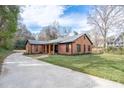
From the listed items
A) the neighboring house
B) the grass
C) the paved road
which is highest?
the neighboring house

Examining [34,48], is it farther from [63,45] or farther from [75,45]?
[75,45]

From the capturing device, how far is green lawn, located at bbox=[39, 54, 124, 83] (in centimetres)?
378

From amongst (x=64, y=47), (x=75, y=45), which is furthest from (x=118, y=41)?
(x=64, y=47)

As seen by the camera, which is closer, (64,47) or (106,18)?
(106,18)

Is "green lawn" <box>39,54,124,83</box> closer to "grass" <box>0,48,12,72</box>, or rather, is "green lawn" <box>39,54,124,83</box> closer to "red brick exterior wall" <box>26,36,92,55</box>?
"red brick exterior wall" <box>26,36,92,55</box>

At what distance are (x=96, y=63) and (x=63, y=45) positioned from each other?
1.84 feet

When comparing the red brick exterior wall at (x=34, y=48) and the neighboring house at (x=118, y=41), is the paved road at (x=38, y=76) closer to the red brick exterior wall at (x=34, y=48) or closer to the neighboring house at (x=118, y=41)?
the red brick exterior wall at (x=34, y=48)

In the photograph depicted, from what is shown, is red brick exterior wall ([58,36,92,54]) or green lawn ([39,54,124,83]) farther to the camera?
red brick exterior wall ([58,36,92,54])

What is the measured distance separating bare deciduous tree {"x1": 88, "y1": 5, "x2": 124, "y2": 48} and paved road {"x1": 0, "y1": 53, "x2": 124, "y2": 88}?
632 mm

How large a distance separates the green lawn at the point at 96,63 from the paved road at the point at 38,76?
77 mm

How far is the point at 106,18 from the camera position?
3.88 meters

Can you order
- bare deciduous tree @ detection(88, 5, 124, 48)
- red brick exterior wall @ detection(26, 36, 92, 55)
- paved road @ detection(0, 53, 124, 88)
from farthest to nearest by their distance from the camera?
red brick exterior wall @ detection(26, 36, 92, 55), bare deciduous tree @ detection(88, 5, 124, 48), paved road @ detection(0, 53, 124, 88)

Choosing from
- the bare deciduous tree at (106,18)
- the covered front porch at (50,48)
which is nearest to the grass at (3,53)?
the covered front porch at (50,48)

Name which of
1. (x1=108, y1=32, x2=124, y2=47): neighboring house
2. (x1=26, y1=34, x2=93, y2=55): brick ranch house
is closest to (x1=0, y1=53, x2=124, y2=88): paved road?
(x1=26, y1=34, x2=93, y2=55): brick ranch house
